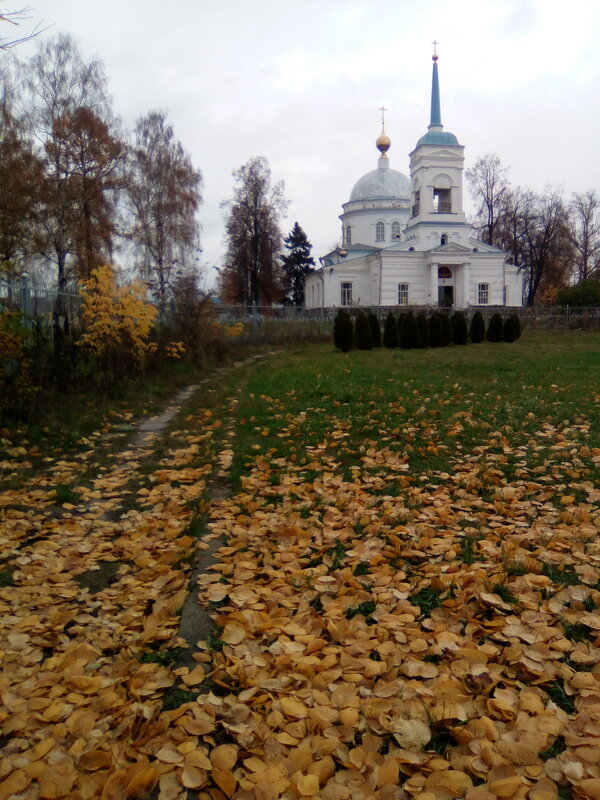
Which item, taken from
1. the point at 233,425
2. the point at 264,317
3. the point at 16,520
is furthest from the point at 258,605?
the point at 264,317

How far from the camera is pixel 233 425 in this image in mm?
8859

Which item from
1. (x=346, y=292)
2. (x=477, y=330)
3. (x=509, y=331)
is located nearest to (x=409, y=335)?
(x=477, y=330)

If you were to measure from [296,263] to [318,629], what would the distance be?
62077 millimetres

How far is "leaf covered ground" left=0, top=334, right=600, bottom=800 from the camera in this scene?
2.20 meters

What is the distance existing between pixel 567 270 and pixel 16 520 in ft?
216

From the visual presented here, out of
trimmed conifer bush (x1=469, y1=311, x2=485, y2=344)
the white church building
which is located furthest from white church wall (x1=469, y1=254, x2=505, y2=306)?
trimmed conifer bush (x1=469, y1=311, x2=485, y2=344)

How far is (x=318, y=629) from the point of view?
312 centimetres

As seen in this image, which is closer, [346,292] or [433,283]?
[433,283]

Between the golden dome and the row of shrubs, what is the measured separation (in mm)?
41062

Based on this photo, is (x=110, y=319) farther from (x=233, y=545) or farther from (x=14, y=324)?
(x=233, y=545)

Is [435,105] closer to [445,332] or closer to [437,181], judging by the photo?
[437,181]

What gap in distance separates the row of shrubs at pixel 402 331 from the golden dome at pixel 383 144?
135 feet

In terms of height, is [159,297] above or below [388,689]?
above

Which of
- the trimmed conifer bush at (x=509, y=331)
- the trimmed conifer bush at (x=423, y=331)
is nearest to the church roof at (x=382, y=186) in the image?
the trimmed conifer bush at (x=509, y=331)
